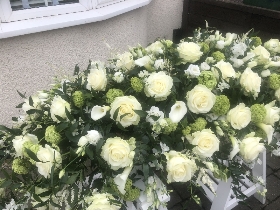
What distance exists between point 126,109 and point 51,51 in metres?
2.03

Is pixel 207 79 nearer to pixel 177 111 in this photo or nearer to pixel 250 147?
pixel 177 111

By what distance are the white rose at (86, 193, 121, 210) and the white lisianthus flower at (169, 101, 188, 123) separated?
43cm

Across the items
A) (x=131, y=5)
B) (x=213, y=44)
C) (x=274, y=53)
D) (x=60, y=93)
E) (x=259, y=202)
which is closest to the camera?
(x=60, y=93)

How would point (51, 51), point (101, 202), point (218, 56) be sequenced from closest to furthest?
point (101, 202) < point (218, 56) < point (51, 51)

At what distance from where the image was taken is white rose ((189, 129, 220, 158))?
1152mm

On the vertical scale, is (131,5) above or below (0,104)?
above

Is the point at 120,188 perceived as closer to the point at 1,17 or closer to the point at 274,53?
the point at 274,53

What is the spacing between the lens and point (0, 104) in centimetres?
274

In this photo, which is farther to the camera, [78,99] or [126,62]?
[126,62]

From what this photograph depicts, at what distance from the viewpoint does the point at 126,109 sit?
113 cm

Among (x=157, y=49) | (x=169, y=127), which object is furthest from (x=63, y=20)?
(x=169, y=127)

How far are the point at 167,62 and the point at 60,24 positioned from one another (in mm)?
1684

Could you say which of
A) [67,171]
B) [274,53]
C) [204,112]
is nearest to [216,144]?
[204,112]

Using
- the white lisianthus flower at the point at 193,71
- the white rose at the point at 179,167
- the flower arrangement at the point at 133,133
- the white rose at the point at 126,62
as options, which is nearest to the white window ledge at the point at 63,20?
the flower arrangement at the point at 133,133
